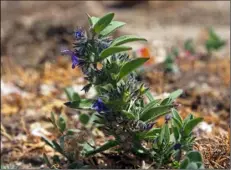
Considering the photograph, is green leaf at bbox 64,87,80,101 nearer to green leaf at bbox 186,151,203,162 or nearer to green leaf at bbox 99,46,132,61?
green leaf at bbox 99,46,132,61

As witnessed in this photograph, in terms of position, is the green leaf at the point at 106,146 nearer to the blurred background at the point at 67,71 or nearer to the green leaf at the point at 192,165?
the blurred background at the point at 67,71

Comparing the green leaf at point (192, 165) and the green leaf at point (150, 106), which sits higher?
the green leaf at point (150, 106)

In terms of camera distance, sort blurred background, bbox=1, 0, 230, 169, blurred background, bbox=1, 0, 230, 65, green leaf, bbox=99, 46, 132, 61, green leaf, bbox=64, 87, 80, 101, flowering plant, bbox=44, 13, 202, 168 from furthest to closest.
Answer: blurred background, bbox=1, 0, 230, 65, blurred background, bbox=1, 0, 230, 169, green leaf, bbox=64, 87, 80, 101, flowering plant, bbox=44, 13, 202, 168, green leaf, bbox=99, 46, 132, 61

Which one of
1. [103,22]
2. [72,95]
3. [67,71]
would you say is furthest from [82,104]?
[67,71]

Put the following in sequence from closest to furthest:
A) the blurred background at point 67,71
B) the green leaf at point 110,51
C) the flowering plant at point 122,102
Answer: the green leaf at point 110,51 → the flowering plant at point 122,102 → the blurred background at point 67,71

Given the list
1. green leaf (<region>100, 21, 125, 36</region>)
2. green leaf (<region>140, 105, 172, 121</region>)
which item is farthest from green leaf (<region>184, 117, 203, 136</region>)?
green leaf (<region>100, 21, 125, 36</region>)

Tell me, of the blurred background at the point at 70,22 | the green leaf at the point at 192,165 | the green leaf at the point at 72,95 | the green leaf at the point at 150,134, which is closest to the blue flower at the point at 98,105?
the green leaf at the point at 150,134

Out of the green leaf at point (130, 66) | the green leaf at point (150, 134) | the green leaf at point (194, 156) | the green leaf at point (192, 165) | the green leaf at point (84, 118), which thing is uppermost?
the green leaf at point (130, 66)

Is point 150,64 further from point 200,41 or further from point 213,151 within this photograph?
point 213,151
